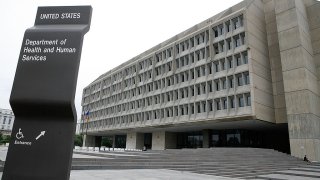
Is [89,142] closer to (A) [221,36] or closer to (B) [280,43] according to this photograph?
(A) [221,36]

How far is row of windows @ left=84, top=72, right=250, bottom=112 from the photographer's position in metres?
36.8

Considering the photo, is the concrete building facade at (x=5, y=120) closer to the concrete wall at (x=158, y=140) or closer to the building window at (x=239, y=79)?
the concrete wall at (x=158, y=140)

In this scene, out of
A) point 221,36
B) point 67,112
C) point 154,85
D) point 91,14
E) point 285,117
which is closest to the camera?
point 67,112

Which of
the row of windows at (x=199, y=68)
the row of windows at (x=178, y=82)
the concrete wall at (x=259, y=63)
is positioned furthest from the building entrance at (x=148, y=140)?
the concrete wall at (x=259, y=63)

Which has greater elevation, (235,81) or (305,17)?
(305,17)

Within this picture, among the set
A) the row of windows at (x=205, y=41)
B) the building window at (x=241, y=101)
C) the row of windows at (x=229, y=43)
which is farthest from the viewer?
the row of windows at (x=205, y=41)

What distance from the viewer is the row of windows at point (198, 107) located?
35531 mm

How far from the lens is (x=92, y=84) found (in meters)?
77.3

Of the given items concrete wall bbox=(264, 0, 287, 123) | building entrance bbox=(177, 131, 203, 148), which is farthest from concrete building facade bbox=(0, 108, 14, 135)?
concrete wall bbox=(264, 0, 287, 123)

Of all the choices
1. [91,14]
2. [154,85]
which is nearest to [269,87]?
[154,85]

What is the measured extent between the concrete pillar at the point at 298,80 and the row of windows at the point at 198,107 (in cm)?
641

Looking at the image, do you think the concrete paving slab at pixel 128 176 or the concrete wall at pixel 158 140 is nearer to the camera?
the concrete paving slab at pixel 128 176

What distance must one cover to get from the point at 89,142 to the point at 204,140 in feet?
149

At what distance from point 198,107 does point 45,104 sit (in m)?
37.0
